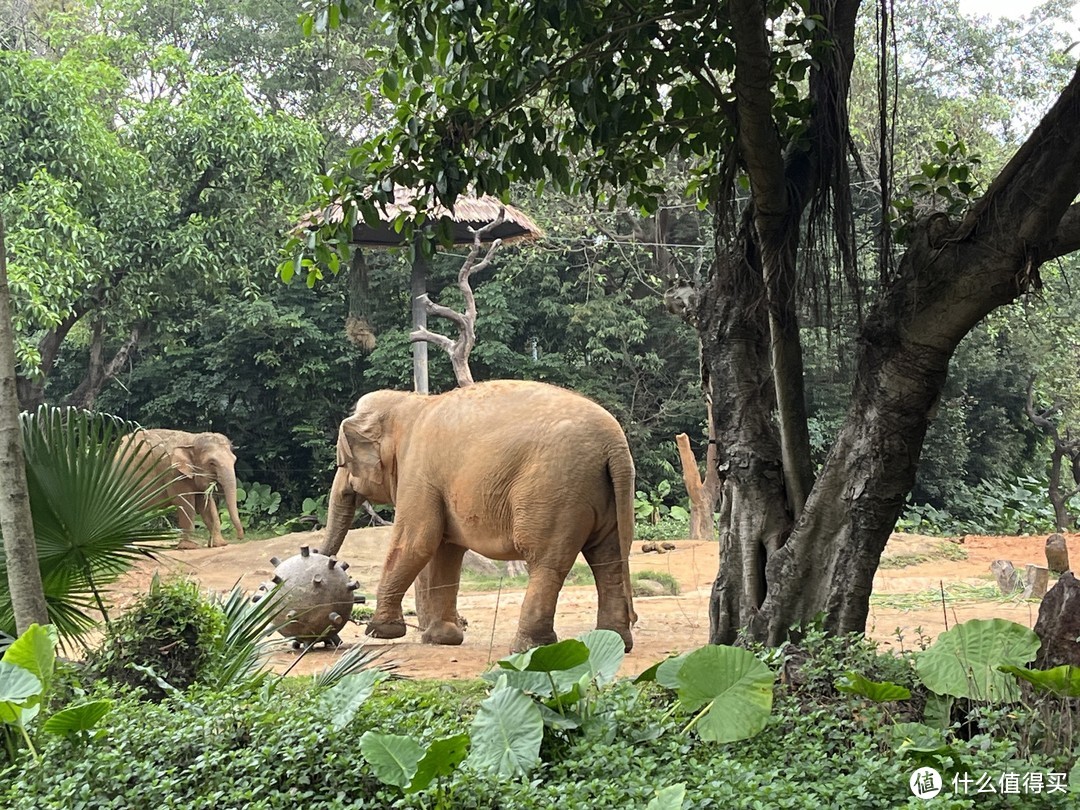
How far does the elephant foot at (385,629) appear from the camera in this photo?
7590 millimetres

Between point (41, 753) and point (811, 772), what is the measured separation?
94.5 inches

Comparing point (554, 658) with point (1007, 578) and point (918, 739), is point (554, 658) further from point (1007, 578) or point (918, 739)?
point (1007, 578)

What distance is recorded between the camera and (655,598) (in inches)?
429

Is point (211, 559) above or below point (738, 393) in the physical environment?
below

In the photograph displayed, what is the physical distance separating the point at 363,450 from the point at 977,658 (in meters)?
5.32

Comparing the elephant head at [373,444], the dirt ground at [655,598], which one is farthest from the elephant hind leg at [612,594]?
the elephant head at [373,444]

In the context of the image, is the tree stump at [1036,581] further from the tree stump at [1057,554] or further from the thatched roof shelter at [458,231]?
the thatched roof shelter at [458,231]

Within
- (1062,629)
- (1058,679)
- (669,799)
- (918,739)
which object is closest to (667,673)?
(918,739)

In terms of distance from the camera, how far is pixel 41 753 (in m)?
3.49

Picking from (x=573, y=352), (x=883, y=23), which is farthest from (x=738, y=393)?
(x=573, y=352)

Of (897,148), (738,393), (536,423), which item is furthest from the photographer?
(897,148)

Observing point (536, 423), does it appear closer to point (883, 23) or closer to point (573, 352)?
point (883, 23)

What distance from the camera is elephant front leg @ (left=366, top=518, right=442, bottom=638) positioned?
7.48 metres

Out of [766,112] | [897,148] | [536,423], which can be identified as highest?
[897,148]
